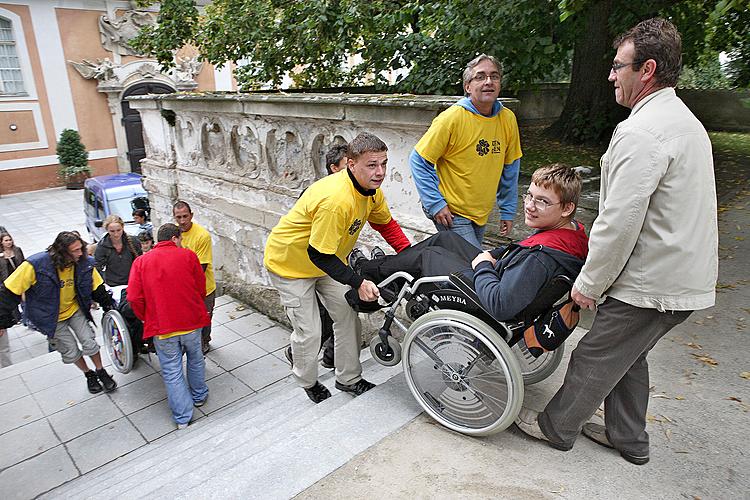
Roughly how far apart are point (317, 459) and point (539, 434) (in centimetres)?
118

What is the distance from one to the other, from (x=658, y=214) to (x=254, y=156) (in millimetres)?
5418

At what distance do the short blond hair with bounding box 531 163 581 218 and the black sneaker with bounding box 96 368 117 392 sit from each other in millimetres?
5052

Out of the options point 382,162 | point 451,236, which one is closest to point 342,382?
point 451,236

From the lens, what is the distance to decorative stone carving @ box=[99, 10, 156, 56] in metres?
18.0

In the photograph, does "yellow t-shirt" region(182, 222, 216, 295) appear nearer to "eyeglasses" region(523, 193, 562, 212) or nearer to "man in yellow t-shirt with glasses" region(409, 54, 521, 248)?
"man in yellow t-shirt with glasses" region(409, 54, 521, 248)

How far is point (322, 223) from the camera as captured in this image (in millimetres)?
3100

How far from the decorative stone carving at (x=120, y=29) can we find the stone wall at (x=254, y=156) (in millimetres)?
11909

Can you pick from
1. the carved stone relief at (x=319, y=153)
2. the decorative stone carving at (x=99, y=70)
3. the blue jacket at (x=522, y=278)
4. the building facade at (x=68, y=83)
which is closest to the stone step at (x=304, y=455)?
the blue jacket at (x=522, y=278)

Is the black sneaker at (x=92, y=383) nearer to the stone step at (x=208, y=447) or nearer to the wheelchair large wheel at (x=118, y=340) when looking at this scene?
the wheelchair large wheel at (x=118, y=340)

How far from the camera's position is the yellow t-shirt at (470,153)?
11.3ft

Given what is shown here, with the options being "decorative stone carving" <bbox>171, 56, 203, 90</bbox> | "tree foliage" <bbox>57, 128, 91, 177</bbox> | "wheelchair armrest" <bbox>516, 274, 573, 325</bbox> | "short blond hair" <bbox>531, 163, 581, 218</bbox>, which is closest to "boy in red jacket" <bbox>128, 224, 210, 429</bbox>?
"wheelchair armrest" <bbox>516, 274, 573, 325</bbox>

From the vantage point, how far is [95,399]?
5.43m

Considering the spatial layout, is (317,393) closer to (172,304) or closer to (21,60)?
(172,304)

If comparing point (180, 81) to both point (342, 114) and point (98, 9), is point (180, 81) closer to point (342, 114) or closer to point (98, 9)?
point (98, 9)
